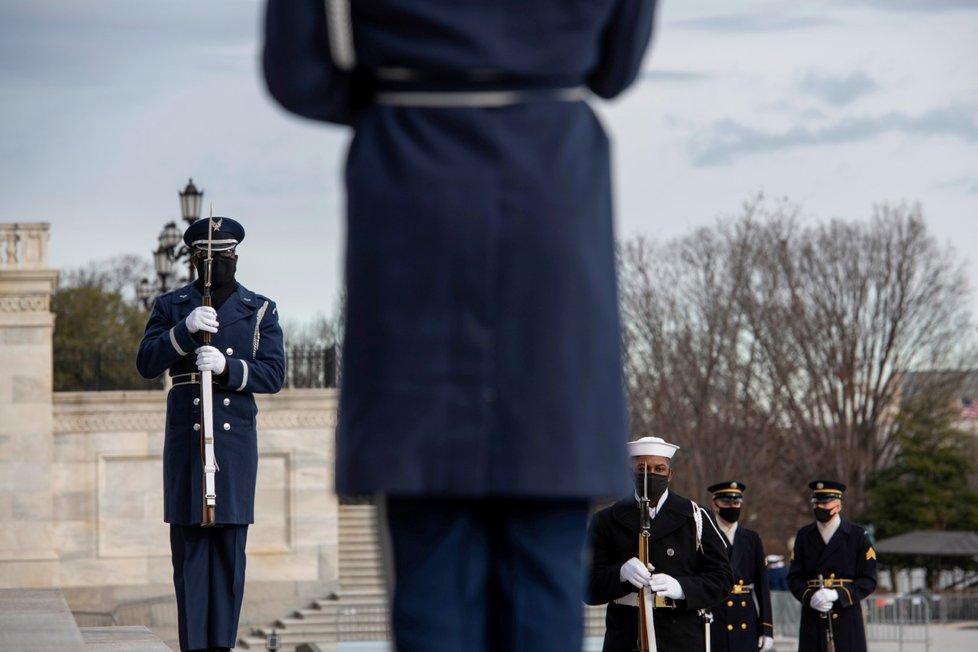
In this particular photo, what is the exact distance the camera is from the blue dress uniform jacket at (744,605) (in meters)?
15.3

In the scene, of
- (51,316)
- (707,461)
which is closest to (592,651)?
(51,316)

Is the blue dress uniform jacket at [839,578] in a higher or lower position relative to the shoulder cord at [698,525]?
lower

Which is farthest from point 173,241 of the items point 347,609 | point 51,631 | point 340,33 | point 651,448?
point 340,33

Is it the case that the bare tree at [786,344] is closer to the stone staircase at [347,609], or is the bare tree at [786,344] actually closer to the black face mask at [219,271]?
the stone staircase at [347,609]

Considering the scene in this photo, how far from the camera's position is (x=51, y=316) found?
122 ft

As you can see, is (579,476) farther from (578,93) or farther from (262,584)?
(262,584)

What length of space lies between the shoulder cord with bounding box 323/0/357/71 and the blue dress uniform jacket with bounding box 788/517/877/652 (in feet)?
42.9

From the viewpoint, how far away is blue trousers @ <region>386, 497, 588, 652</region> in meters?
3.62

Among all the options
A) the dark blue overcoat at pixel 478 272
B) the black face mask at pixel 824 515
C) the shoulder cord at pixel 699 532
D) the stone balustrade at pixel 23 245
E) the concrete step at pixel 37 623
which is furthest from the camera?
the stone balustrade at pixel 23 245

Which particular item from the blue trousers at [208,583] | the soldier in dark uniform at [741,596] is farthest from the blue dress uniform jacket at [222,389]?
the soldier in dark uniform at [741,596]

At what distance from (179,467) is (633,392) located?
45156 millimetres

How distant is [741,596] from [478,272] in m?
12.6

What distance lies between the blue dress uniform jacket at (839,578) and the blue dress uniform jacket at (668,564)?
603 centimetres

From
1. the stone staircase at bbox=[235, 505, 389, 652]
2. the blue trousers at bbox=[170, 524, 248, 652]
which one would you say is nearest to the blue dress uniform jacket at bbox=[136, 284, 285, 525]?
the blue trousers at bbox=[170, 524, 248, 652]
